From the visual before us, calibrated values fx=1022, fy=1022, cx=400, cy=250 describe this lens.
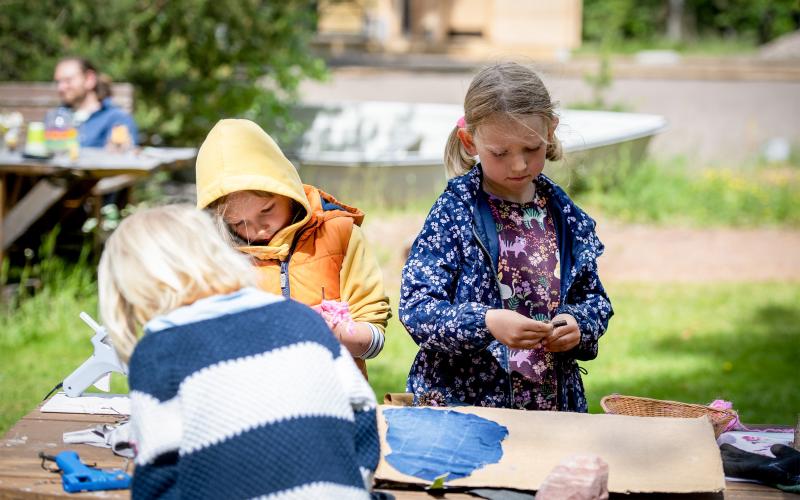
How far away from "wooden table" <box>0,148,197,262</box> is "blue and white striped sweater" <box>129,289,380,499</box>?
14.4 ft

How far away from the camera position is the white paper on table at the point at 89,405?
2752 millimetres

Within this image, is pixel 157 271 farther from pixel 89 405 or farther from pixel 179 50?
pixel 179 50

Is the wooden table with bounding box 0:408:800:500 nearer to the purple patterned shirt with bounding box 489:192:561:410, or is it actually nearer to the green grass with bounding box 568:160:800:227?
the purple patterned shirt with bounding box 489:192:561:410

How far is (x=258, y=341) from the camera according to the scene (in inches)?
73.4

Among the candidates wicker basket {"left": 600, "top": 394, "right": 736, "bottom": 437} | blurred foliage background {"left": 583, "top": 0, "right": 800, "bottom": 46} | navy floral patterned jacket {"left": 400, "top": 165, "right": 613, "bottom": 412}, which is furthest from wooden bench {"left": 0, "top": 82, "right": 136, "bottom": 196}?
blurred foliage background {"left": 583, "top": 0, "right": 800, "bottom": 46}

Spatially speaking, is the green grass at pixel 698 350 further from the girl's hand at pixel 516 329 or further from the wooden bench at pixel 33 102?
the girl's hand at pixel 516 329

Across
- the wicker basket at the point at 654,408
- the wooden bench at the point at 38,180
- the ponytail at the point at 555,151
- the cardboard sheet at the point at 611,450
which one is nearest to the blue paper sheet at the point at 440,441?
the cardboard sheet at the point at 611,450

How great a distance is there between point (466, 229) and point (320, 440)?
3.12ft

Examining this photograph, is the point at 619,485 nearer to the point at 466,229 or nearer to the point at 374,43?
the point at 466,229

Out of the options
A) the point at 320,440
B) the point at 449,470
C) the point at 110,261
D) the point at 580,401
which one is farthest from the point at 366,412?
the point at 580,401

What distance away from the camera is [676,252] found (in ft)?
29.2

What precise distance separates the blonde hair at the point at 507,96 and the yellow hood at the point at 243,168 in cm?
50

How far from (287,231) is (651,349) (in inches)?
166

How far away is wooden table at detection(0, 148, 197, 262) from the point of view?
243 inches
